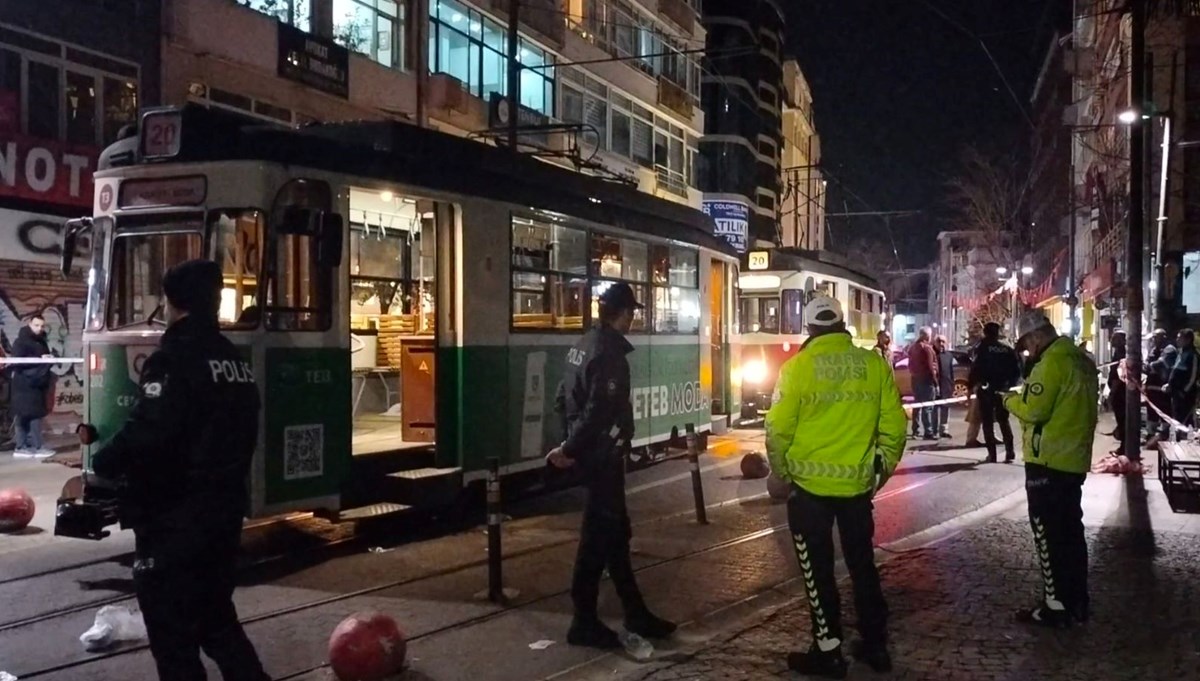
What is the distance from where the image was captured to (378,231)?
1181cm

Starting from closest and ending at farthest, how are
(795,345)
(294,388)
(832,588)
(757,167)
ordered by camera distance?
1. (832,588)
2. (294,388)
3. (795,345)
4. (757,167)

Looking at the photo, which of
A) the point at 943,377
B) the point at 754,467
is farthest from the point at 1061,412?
the point at 943,377

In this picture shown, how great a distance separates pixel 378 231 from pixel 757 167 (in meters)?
54.8

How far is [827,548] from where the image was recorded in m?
5.89

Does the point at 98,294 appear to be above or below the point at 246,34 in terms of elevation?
below

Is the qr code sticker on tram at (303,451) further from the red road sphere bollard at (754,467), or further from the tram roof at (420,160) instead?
the red road sphere bollard at (754,467)

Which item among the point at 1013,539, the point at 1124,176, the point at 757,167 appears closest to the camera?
the point at 1013,539

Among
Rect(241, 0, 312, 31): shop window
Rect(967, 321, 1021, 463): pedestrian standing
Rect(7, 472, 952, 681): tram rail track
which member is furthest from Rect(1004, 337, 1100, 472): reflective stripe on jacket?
Rect(241, 0, 312, 31): shop window

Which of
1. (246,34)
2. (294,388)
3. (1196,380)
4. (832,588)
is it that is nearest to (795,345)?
(1196,380)

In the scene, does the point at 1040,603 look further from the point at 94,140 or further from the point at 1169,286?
the point at 1169,286

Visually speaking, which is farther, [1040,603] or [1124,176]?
[1124,176]

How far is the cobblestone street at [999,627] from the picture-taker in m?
6.16

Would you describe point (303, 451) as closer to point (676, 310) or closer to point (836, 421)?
point (836, 421)

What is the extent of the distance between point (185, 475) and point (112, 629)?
2955 mm
